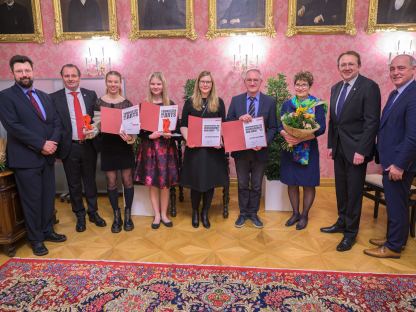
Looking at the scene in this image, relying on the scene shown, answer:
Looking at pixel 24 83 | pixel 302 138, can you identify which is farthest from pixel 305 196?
pixel 24 83

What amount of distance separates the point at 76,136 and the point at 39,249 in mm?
1168

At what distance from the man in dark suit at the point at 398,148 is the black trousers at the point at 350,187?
232 millimetres

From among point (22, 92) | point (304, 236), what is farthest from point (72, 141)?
point (304, 236)

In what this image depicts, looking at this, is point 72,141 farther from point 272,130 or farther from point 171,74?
point 171,74

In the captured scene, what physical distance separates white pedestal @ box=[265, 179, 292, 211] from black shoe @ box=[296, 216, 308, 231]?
1.73 feet

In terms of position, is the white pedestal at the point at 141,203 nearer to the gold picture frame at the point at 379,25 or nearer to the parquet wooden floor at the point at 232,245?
the parquet wooden floor at the point at 232,245

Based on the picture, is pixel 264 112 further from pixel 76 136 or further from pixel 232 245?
pixel 76 136

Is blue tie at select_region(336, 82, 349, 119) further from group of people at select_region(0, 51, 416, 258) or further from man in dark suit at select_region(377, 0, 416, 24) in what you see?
man in dark suit at select_region(377, 0, 416, 24)

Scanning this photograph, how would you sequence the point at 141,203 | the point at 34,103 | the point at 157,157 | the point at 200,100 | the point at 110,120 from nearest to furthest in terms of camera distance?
1. the point at 34,103
2. the point at 110,120
3. the point at 200,100
4. the point at 157,157
5. the point at 141,203

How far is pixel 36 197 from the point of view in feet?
10.2

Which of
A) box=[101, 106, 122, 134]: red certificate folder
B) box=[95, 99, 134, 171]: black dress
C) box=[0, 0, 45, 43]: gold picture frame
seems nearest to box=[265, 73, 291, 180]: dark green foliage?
box=[95, 99, 134, 171]: black dress

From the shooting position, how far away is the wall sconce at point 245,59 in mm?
5215

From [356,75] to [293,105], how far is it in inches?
25.4

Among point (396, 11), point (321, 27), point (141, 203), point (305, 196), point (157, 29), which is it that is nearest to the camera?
point (305, 196)
